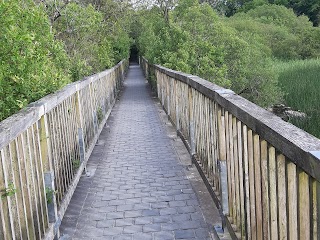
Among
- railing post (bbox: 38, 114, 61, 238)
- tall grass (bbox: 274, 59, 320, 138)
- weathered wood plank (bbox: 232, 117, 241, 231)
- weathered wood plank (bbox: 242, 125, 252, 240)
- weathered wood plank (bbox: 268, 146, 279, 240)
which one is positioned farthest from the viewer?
tall grass (bbox: 274, 59, 320, 138)

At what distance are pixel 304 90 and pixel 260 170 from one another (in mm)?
17660

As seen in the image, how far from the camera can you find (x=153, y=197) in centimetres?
548

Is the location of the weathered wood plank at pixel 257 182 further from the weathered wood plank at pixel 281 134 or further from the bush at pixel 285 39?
the bush at pixel 285 39

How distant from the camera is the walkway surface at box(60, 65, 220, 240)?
176 inches

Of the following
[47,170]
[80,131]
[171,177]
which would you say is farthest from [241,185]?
[80,131]

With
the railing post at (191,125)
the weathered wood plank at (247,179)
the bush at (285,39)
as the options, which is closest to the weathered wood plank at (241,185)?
the weathered wood plank at (247,179)

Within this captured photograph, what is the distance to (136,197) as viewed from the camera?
18.0 feet

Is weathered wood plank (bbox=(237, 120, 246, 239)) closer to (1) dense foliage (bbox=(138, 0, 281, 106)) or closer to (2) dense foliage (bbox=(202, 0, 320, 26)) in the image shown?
(1) dense foliage (bbox=(138, 0, 281, 106))

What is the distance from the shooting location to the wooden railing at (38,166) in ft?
9.13

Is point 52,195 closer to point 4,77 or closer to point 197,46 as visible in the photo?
point 4,77

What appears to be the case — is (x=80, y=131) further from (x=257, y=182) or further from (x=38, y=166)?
(x=257, y=182)

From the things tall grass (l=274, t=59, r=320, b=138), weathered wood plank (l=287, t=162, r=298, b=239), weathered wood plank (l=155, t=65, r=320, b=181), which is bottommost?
tall grass (l=274, t=59, r=320, b=138)

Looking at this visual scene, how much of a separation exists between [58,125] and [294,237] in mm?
3309

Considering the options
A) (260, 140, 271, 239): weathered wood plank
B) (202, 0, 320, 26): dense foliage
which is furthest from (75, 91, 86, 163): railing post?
(202, 0, 320, 26): dense foliage
